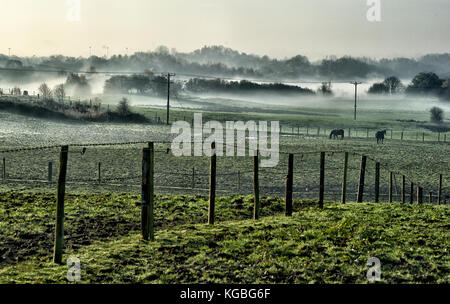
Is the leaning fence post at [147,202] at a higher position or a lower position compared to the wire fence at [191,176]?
higher

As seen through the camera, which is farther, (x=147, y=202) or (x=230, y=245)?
(x=147, y=202)

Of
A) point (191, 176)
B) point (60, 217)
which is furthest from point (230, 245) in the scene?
point (191, 176)

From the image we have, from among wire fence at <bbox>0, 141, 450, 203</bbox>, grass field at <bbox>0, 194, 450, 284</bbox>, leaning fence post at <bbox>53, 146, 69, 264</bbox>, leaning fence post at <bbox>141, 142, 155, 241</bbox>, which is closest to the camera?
grass field at <bbox>0, 194, 450, 284</bbox>

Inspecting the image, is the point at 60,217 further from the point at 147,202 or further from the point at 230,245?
the point at 230,245

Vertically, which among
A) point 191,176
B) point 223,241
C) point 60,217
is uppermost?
point 60,217

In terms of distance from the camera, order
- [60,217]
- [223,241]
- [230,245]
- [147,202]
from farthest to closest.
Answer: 1. [147,202]
2. [223,241]
3. [230,245]
4. [60,217]

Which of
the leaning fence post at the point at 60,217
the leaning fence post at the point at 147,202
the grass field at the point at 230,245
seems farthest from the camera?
the leaning fence post at the point at 147,202

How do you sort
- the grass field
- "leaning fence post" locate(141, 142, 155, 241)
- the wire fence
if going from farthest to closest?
the wire fence, "leaning fence post" locate(141, 142, 155, 241), the grass field

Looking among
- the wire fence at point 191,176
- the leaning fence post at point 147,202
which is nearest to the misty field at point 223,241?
the leaning fence post at point 147,202

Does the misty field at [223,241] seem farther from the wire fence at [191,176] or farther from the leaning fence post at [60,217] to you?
the wire fence at [191,176]

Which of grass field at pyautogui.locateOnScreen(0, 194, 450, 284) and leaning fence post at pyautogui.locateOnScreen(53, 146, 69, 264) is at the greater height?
leaning fence post at pyautogui.locateOnScreen(53, 146, 69, 264)

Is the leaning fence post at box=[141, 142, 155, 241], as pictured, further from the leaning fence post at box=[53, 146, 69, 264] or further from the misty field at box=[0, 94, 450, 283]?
the leaning fence post at box=[53, 146, 69, 264]

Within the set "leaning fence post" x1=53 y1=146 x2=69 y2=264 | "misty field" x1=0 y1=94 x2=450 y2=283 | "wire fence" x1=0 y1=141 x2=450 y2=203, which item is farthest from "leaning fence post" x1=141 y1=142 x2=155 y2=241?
"wire fence" x1=0 y1=141 x2=450 y2=203
